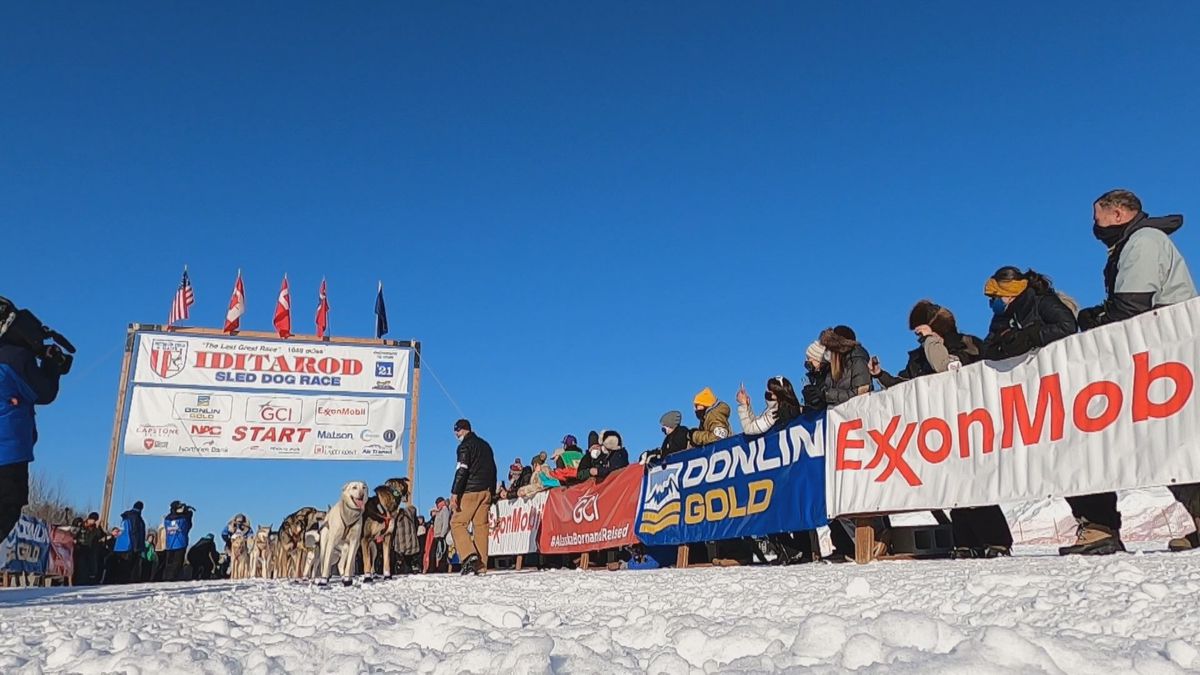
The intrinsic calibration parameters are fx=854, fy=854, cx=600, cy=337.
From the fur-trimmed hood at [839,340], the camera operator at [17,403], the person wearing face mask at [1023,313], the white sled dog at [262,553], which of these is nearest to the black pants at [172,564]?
the white sled dog at [262,553]

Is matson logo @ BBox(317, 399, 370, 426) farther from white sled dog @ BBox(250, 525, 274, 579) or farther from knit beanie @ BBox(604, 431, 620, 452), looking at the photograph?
knit beanie @ BBox(604, 431, 620, 452)

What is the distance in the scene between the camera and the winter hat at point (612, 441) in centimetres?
1185

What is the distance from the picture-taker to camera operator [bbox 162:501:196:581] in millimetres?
17719

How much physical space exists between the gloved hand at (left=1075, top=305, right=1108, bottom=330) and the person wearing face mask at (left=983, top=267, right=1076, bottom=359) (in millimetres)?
83

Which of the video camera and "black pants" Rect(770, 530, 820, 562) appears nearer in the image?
the video camera

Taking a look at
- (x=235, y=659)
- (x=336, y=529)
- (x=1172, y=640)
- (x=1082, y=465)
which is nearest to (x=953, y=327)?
(x=1082, y=465)

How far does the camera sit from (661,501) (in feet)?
31.9

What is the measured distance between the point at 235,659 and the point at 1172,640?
262cm

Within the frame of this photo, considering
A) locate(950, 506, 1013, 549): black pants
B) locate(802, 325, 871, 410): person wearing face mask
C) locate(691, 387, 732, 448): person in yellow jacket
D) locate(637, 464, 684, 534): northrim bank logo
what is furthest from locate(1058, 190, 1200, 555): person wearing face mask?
locate(637, 464, 684, 534): northrim bank logo

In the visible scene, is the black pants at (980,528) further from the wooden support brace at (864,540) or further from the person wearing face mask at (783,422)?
the person wearing face mask at (783,422)

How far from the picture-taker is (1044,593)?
3.20m

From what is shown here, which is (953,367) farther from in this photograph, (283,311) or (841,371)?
(283,311)

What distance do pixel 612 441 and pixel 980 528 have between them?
6.55m

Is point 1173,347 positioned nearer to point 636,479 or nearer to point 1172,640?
point 1172,640
